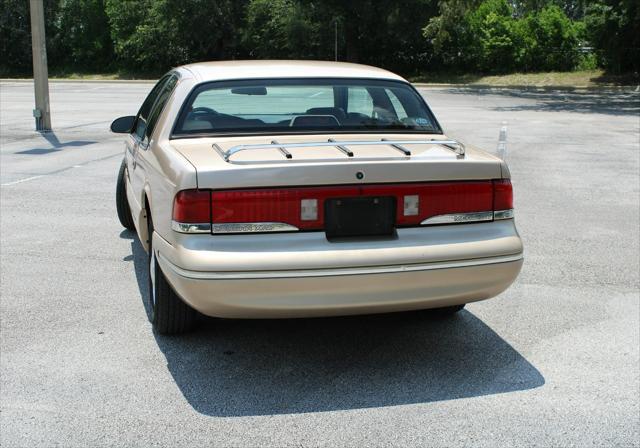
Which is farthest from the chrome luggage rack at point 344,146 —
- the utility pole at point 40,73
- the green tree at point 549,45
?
the green tree at point 549,45

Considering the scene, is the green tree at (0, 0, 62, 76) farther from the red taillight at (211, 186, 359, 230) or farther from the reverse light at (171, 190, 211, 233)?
the red taillight at (211, 186, 359, 230)

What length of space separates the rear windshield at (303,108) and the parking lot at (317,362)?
1.23 m

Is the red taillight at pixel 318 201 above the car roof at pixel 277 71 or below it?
below

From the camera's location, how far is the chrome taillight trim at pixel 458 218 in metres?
4.53

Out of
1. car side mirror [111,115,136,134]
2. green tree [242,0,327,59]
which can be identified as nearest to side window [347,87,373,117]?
car side mirror [111,115,136,134]

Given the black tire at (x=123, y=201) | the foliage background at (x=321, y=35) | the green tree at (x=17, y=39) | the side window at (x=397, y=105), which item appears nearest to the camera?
the side window at (x=397, y=105)

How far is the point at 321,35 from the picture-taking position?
47.0m

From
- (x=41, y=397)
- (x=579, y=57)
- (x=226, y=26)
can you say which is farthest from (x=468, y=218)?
(x=226, y=26)

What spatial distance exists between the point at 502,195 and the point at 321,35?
143 ft

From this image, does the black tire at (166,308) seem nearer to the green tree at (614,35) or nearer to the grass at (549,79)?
the grass at (549,79)

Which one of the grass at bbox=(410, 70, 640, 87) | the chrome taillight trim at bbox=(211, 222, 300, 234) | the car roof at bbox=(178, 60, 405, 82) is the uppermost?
the car roof at bbox=(178, 60, 405, 82)

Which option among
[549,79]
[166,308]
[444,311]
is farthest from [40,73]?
[549,79]

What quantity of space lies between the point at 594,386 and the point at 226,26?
4840 centimetres

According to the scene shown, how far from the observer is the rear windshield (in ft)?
17.4
